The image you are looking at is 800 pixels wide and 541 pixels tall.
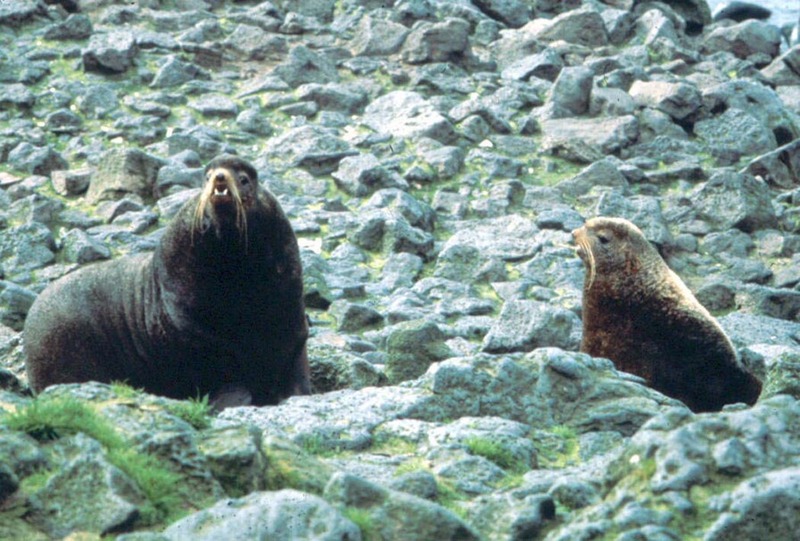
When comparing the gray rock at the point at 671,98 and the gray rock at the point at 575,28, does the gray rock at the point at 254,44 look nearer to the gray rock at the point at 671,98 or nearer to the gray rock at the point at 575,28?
the gray rock at the point at 575,28

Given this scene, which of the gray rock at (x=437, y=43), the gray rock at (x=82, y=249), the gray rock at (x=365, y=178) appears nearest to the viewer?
the gray rock at (x=82, y=249)

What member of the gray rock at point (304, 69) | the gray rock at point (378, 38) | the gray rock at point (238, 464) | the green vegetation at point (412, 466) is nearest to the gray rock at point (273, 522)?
the gray rock at point (238, 464)

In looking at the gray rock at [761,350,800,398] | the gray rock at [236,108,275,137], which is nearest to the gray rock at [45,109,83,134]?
the gray rock at [236,108,275,137]

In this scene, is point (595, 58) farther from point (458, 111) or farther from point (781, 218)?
point (781, 218)

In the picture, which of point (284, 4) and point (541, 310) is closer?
point (541, 310)

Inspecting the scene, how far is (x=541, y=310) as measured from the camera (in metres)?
12.1

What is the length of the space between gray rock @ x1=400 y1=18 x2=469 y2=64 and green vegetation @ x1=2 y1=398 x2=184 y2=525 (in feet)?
45.3

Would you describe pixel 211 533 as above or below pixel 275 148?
above

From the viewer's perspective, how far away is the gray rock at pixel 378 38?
1994 centimetres

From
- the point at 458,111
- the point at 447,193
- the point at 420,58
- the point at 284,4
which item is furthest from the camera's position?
the point at 284,4

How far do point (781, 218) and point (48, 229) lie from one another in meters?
7.43

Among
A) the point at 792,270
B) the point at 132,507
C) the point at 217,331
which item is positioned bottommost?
the point at 792,270

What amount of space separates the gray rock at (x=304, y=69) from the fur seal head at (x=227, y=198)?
9.03m

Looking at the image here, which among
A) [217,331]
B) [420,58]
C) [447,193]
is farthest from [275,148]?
[217,331]
